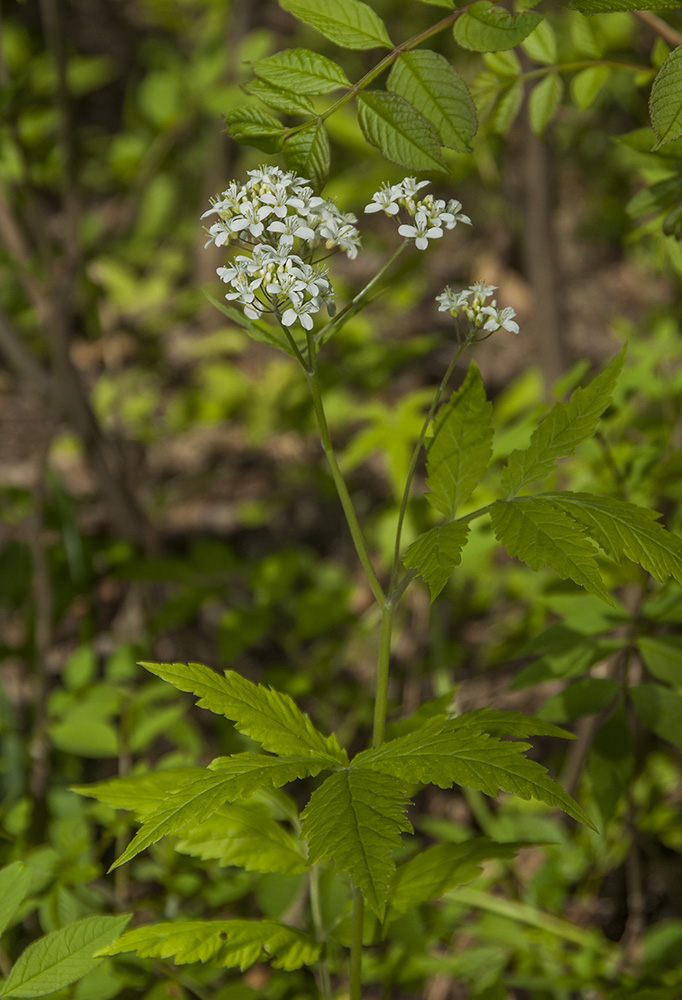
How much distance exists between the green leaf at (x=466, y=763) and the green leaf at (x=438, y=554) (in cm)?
17

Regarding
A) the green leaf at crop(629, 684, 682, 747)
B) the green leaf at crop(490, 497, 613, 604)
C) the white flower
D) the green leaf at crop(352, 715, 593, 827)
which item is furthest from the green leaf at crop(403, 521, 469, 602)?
the green leaf at crop(629, 684, 682, 747)

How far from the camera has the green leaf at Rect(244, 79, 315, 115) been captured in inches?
36.0

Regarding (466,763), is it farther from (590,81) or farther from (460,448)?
(590,81)

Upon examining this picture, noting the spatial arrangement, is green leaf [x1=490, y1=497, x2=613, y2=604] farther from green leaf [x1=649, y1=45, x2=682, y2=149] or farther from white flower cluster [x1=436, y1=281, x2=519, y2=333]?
green leaf [x1=649, y1=45, x2=682, y2=149]

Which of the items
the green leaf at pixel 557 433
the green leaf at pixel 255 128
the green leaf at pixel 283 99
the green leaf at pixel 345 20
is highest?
the green leaf at pixel 345 20

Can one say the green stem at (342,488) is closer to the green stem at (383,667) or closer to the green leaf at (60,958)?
the green stem at (383,667)

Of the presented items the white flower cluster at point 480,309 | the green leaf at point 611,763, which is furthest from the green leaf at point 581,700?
the white flower cluster at point 480,309

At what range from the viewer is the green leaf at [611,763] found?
3.79ft

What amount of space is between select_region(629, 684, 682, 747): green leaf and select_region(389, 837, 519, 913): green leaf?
29 centimetres

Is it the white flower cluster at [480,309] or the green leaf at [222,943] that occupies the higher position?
the white flower cluster at [480,309]

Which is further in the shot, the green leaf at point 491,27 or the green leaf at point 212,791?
the green leaf at point 491,27

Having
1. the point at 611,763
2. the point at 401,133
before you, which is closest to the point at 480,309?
the point at 401,133

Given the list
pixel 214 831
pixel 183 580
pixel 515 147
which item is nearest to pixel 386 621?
pixel 214 831

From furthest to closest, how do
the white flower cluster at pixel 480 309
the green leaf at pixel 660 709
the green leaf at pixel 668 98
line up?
Result: 1. the green leaf at pixel 660 709
2. the white flower cluster at pixel 480 309
3. the green leaf at pixel 668 98
